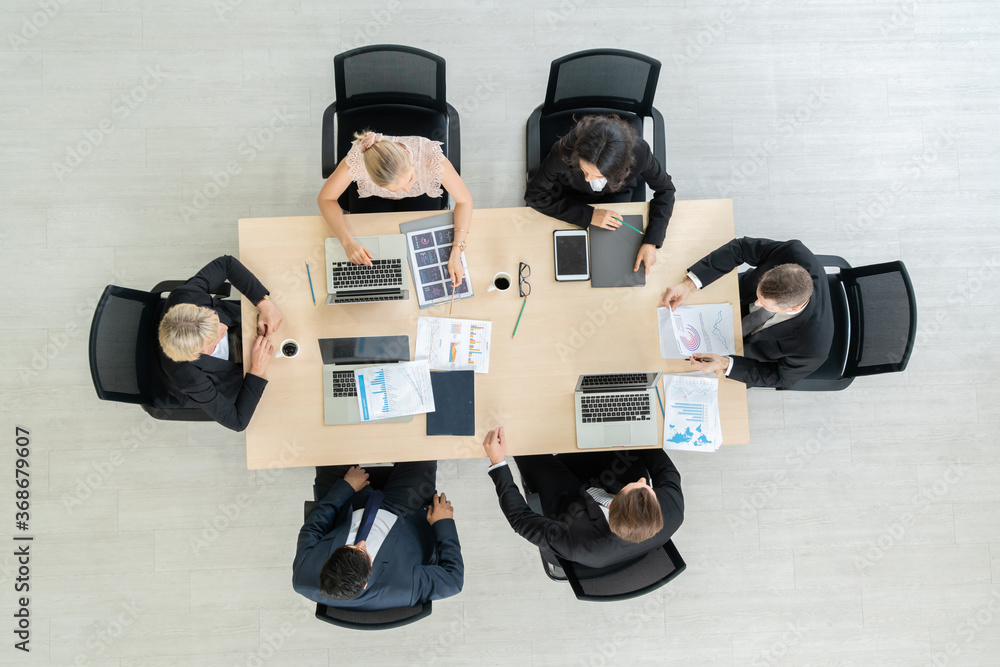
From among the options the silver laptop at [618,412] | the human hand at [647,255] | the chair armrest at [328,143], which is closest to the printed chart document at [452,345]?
the silver laptop at [618,412]

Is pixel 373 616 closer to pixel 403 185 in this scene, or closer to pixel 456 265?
pixel 456 265

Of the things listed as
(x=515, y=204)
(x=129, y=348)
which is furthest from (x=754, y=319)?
(x=129, y=348)

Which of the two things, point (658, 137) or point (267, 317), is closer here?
point (267, 317)

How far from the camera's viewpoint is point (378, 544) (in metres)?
2.29

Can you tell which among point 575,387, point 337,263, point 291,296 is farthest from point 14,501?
point 575,387

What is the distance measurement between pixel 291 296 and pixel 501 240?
88 cm

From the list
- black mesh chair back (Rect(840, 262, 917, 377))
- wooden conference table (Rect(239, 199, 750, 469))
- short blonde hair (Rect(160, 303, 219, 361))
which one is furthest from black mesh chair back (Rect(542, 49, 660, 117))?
short blonde hair (Rect(160, 303, 219, 361))

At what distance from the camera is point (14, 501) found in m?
2.96

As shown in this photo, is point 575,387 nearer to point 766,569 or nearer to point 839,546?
point 766,569

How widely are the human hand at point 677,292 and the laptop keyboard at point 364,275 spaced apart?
108cm

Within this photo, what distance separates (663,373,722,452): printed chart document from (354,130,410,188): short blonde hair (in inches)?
51.6

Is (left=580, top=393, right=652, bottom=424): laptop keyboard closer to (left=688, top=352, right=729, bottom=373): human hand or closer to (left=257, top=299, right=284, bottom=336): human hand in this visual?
(left=688, top=352, right=729, bottom=373): human hand

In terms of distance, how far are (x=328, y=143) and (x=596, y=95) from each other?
1228 millimetres

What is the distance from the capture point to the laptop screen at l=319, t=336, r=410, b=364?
2279 mm
